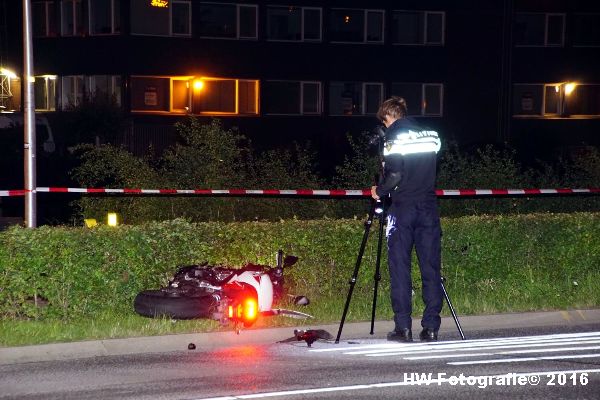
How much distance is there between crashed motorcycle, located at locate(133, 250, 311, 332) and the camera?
32.3ft

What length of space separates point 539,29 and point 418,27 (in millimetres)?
5789

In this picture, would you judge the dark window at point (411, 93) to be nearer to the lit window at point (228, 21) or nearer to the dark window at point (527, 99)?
the dark window at point (527, 99)

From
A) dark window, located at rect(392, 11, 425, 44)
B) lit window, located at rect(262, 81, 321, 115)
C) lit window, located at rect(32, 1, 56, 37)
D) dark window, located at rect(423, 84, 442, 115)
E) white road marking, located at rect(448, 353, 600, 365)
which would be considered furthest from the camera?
dark window, located at rect(423, 84, 442, 115)

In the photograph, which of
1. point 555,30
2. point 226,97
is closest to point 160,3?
point 226,97

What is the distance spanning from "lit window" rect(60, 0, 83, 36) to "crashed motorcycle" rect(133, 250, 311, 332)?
32488 mm

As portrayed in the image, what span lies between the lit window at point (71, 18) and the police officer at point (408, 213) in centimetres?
3348

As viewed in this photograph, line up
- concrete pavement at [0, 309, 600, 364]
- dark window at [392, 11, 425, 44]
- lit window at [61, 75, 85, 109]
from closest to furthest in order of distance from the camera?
concrete pavement at [0, 309, 600, 364] < lit window at [61, 75, 85, 109] < dark window at [392, 11, 425, 44]

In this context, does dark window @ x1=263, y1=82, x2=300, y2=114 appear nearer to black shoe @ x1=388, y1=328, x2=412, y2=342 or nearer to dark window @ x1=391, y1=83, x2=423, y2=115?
dark window @ x1=391, y1=83, x2=423, y2=115

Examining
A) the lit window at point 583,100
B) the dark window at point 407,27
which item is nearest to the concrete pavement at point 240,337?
the dark window at point 407,27

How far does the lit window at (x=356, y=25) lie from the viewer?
143 feet

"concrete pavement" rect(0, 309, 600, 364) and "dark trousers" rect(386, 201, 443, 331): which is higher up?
"dark trousers" rect(386, 201, 443, 331)

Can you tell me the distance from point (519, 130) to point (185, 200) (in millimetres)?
30080

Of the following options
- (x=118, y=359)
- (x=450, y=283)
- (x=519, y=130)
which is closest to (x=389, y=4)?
(x=519, y=130)

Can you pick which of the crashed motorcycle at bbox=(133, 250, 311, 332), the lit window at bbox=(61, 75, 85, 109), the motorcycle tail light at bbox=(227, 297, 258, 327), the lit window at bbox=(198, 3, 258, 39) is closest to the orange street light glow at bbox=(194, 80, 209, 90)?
the lit window at bbox=(198, 3, 258, 39)
